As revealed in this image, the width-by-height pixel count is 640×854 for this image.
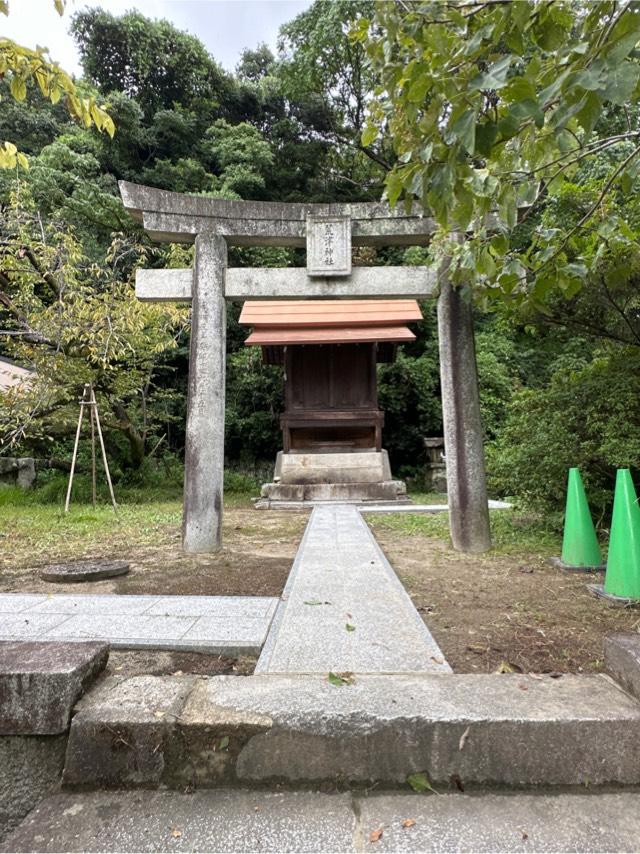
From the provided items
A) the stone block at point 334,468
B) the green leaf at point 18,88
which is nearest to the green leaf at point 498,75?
the green leaf at point 18,88

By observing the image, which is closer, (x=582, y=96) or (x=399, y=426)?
(x=582, y=96)

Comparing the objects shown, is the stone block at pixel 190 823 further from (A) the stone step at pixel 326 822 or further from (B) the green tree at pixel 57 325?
(B) the green tree at pixel 57 325

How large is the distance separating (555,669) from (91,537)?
5419 millimetres

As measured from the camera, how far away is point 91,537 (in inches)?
236

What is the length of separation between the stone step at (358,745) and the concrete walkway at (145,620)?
0.84m

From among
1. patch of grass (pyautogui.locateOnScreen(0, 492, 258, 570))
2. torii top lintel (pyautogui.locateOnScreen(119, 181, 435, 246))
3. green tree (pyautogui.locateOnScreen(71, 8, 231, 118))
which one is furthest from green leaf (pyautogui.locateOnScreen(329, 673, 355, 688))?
green tree (pyautogui.locateOnScreen(71, 8, 231, 118))

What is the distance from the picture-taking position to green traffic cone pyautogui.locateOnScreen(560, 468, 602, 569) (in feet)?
13.7

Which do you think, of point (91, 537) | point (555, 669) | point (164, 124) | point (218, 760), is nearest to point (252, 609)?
point (218, 760)

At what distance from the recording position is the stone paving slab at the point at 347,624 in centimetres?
217

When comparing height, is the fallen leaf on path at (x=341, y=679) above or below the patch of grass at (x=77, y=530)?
below

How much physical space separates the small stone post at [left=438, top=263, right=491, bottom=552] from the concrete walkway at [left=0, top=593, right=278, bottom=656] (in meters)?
2.55

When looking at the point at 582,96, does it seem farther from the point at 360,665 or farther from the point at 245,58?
the point at 245,58

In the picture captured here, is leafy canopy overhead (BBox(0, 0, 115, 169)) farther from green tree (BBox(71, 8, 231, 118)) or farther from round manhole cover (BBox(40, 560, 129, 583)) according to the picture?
green tree (BBox(71, 8, 231, 118))

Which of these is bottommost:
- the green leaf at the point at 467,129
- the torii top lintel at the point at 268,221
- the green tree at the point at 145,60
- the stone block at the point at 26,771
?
the stone block at the point at 26,771
